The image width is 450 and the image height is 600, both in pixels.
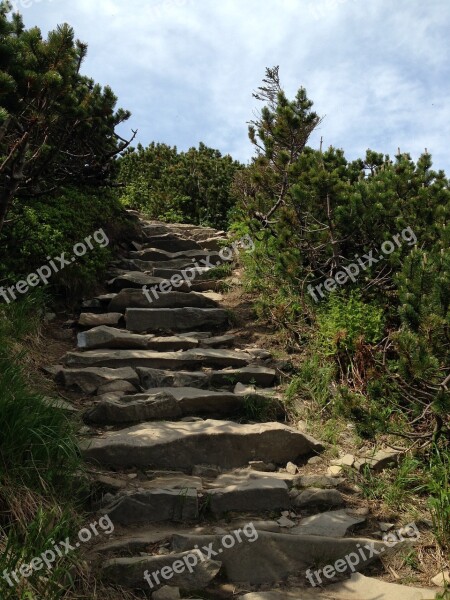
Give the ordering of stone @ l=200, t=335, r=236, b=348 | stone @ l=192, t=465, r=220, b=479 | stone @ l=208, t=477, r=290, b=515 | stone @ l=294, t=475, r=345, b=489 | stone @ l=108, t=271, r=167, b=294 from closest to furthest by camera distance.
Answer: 1. stone @ l=208, t=477, r=290, b=515
2. stone @ l=294, t=475, r=345, b=489
3. stone @ l=192, t=465, r=220, b=479
4. stone @ l=200, t=335, r=236, b=348
5. stone @ l=108, t=271, r=167, b=294

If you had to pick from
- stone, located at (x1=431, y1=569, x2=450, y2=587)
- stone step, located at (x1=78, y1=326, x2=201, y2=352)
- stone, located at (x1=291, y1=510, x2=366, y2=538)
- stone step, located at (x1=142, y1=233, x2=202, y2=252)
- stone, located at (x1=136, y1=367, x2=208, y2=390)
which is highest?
stone step, located at (x1=142, y1=233, x2=202, y2=252)

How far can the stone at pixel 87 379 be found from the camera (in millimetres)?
5102

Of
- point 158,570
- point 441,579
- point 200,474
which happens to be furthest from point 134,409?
point 441,579

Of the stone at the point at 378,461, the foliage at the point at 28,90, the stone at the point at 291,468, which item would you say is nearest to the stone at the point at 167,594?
the stone at the point at 291,468

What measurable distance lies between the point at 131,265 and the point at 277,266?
9.95 ft

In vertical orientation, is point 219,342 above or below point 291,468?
above

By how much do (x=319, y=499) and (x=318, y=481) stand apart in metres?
0.20

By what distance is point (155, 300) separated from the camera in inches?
277

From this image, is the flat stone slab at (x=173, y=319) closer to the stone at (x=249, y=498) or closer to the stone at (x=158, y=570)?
the stone at (x=249, y=498)

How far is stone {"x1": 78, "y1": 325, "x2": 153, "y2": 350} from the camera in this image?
5.96 m

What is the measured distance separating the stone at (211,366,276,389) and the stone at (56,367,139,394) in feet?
2.51

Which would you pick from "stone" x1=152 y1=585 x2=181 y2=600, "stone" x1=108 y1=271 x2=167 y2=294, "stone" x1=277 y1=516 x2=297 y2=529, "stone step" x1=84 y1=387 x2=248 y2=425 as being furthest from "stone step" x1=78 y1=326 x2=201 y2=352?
"stone" x1=152 y1=585 x2=181 y2=600

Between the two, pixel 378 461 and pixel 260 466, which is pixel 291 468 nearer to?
pixel 260 466

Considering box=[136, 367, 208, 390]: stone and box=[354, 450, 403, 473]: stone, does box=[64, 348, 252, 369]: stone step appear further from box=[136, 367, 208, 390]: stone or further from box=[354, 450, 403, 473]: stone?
box=[354, 450, 403, 473]: stone
